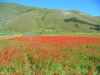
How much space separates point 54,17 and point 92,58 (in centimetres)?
13957

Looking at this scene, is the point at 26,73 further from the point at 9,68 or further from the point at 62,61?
the point at 62,61

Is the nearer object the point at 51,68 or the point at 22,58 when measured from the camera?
the point at 51,68

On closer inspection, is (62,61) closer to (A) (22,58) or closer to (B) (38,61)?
(B) (38,61)

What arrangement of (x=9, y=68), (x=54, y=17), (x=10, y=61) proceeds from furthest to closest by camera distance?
1. (x=54, y=17)
2. (x=10, y=61)
3. (x=9, y=68)

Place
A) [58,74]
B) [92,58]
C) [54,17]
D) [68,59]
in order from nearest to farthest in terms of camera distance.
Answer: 1. [58,74]
2. [68,59]
3. [92,58]
4. [54,17]

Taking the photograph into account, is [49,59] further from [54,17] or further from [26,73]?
[54,17]

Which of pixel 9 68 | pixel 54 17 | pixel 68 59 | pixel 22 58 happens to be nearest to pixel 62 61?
pixel 68 59

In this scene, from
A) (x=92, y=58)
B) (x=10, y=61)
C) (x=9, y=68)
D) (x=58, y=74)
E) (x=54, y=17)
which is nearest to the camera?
(x=58, y=74)

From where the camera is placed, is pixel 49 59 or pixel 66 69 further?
pixel 49 59

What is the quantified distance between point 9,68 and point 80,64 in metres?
3.96

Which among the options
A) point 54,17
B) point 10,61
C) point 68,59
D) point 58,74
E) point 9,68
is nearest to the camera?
point 58,74

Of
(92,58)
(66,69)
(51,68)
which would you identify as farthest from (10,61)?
(92,58)

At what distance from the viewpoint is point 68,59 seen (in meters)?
11.4

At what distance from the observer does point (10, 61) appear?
34.2 ft
